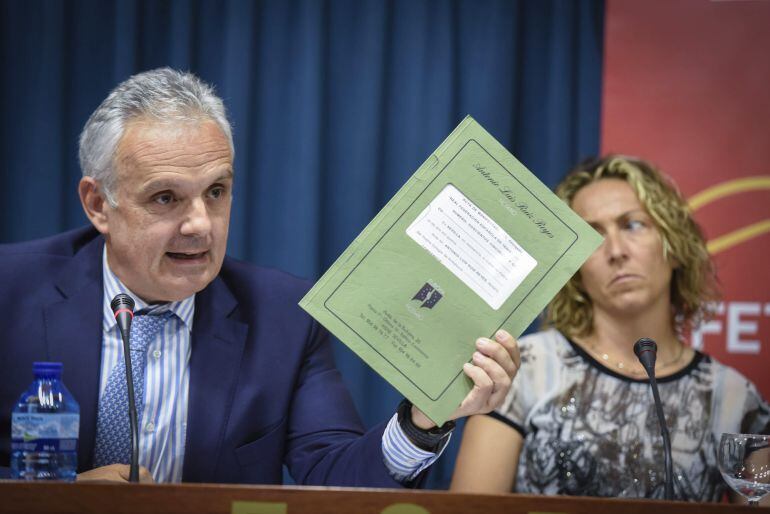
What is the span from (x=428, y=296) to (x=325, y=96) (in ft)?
5.89

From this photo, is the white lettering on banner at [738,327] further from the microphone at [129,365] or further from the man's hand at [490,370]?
the microphone at [129,365]

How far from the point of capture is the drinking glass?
175 cm

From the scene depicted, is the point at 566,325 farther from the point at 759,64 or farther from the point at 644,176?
the point at 759,64

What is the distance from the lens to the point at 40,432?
5.67 ft

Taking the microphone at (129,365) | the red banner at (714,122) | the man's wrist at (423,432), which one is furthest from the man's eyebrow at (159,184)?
the red banner at (714,122)

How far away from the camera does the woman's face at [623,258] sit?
2.75 meters

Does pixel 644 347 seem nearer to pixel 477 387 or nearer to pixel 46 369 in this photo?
pixel 477 387

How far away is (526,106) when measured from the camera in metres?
3.42

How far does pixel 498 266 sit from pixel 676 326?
1.40 meters

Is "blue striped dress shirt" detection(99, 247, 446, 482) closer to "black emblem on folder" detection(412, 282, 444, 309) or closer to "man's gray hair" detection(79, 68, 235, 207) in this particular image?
"man's gray hair" detection(79, 68, 235, 207)

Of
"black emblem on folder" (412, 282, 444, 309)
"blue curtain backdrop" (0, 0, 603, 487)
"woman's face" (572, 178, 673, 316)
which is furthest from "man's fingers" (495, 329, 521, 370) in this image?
"blue curtain backdrop" (0, 0, 603, 487)

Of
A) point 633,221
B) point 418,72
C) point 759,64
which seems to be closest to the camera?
point 633,221

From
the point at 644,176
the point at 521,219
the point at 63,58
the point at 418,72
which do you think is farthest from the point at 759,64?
the point at 63,58

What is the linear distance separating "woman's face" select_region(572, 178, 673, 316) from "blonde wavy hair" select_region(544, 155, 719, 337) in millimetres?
32
